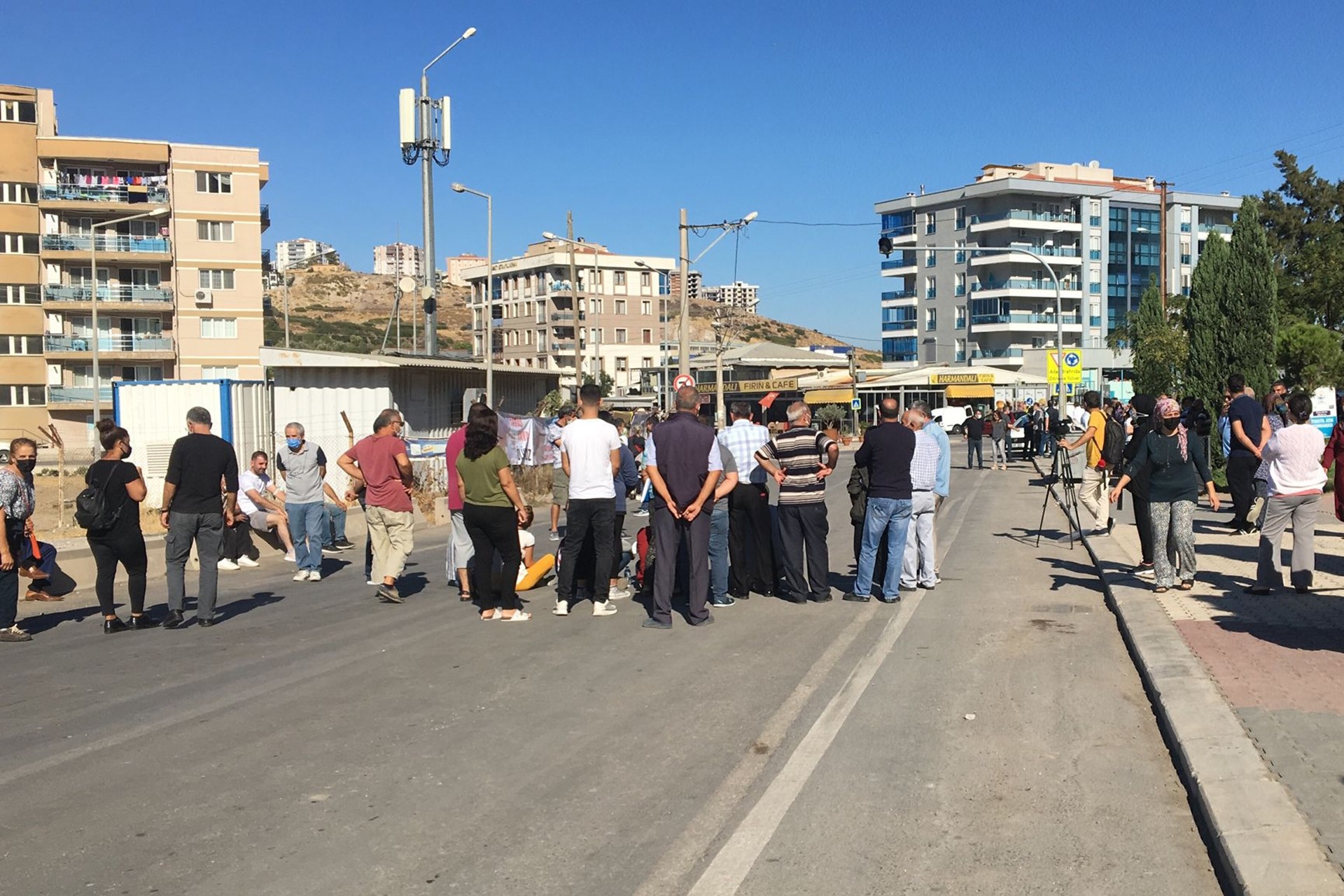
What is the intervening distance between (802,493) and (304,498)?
6.38m

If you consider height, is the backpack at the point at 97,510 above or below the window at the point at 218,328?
below

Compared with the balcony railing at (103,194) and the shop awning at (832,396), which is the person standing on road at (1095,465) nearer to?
the shop awning at (832,396)

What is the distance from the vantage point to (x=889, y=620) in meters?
9.99

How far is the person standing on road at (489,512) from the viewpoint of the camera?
10117 mm

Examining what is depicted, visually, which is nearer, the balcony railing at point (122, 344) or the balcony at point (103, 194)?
the balcony at point (103, 194)

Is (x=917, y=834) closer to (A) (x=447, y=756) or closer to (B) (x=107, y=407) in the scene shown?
(A) (x=447, y=756)

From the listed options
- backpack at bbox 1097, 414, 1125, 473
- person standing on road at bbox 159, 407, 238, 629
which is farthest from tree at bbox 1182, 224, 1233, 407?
person standing on road at bbox 159, 407, 238, 629

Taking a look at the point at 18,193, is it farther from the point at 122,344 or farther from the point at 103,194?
the point at 122,344

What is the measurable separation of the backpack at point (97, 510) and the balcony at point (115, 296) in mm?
59144

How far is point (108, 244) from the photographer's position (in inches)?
2469

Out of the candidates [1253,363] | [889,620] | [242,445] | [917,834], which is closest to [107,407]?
[242,445]

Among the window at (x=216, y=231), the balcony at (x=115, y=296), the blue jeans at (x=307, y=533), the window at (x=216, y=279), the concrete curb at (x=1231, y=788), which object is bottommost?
the concrete curb at (x=1231, y=788)

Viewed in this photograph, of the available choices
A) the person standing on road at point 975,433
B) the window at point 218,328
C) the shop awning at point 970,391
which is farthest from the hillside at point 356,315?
the person standing on road at point 975,433

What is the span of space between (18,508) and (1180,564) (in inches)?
400
